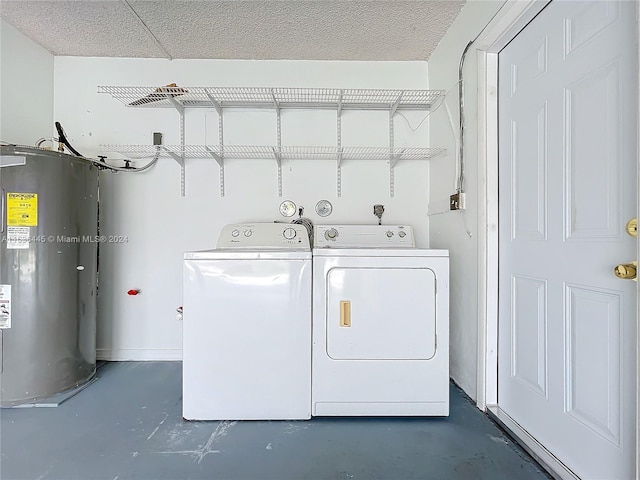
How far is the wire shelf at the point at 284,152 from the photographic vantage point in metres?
2.55

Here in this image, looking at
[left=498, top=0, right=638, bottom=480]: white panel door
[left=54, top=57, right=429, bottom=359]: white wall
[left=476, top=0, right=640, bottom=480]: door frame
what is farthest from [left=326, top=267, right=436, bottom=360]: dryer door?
[left=54, top=57, right=429, bottom=359]: white wall

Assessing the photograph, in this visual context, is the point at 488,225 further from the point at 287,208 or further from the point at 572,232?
the point at 287,208

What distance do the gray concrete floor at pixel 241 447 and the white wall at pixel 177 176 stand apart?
815mm

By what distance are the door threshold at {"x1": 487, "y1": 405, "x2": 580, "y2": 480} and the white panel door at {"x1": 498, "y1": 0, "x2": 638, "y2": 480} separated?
Result: 28 millimetres

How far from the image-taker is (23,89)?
7.81 ft

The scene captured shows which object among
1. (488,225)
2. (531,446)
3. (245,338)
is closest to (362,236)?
(488,225)

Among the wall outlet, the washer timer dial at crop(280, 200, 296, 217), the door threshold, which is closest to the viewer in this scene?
the door threshold

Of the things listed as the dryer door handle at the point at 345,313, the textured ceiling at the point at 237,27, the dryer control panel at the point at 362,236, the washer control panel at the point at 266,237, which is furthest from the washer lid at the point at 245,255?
the textured ceiling at the point at 237,27

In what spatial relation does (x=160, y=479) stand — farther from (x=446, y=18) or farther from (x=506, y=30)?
(x=446, y=18)

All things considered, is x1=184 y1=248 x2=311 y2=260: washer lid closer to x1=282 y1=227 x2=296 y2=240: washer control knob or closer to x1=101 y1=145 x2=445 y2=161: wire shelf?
x1=282 y1=227 x2=296 y2=240: washer control knob

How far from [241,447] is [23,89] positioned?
2762mm

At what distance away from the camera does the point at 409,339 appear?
1.77 m

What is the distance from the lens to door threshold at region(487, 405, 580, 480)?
1.33 m

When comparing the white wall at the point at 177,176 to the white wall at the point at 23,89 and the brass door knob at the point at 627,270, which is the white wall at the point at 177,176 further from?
the brass door knob at the point at 627,270
